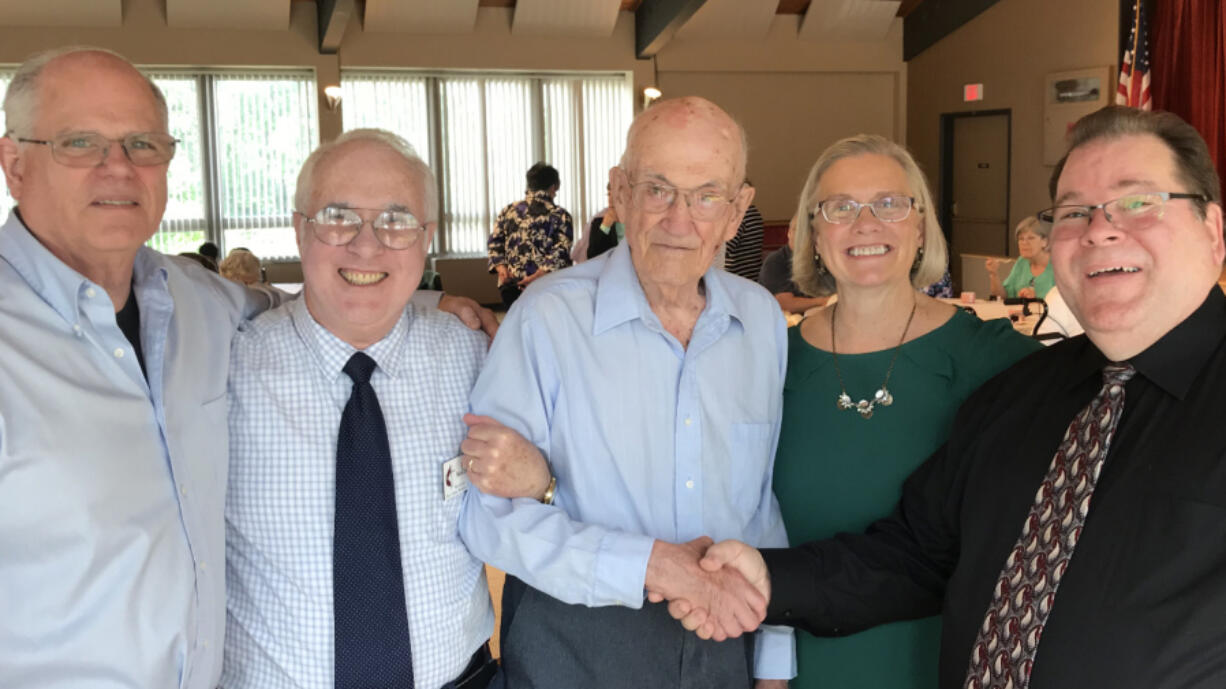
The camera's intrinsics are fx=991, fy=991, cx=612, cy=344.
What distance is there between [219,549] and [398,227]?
671 millimetres

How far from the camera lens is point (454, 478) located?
6.27 ft

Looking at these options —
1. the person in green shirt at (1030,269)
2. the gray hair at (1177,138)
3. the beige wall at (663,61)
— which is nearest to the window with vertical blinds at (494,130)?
the beige wall at (663,61)

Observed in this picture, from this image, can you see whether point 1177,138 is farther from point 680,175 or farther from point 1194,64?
point 1194,64

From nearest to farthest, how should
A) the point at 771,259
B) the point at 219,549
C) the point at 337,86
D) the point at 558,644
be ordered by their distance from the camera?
the point at 219,549
the point at 558,644
the point at 771,259
the point at 337,86

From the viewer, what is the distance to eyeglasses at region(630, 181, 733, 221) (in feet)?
6.43

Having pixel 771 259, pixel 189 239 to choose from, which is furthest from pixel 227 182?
pixel 771 259

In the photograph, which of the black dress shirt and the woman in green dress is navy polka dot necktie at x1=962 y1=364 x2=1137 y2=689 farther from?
the woman in green dress

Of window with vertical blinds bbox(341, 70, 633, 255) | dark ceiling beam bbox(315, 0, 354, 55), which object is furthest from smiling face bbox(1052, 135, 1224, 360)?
window with vertical blinds bbox(341, 70, 633, 255)

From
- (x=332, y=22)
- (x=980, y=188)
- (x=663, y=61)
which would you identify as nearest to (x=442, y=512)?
(x=332, y=22)

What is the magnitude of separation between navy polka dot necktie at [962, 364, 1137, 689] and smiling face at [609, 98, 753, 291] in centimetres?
75

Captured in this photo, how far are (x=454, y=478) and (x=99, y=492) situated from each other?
2.01 ft

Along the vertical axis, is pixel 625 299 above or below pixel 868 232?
below

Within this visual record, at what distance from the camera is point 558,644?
1.90 meters

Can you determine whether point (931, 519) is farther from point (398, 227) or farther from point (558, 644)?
point (398, 227)
